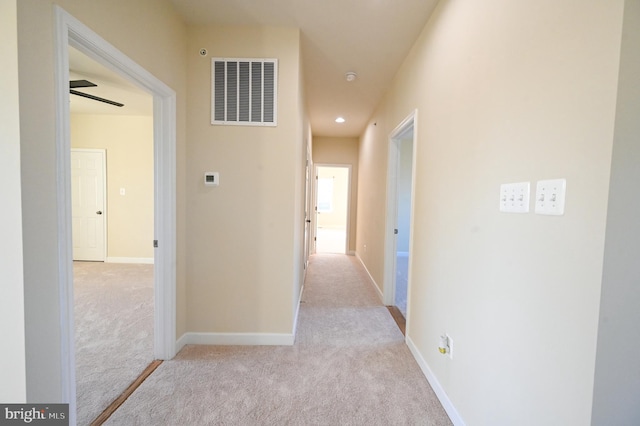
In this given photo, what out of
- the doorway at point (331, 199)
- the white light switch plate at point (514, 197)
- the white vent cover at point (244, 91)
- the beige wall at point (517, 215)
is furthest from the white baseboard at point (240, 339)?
the doorway at point (331, 199)

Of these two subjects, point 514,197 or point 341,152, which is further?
point 341,152

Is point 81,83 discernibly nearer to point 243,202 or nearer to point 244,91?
point 244,91

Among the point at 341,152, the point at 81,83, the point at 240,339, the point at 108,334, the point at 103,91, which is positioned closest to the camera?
the point at 240,339

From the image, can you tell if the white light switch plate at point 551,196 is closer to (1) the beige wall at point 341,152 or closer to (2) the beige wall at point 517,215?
(2) the beige wall at point 517,215

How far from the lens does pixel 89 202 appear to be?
4.91 metres

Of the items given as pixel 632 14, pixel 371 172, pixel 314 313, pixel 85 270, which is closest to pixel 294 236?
pixel 314 313

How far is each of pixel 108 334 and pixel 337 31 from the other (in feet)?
11.1

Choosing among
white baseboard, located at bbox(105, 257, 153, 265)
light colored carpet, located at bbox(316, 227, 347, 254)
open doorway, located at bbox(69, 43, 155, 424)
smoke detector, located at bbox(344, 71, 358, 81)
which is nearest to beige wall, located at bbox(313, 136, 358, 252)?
light colored carpet, located at bbox(316, 227, 347, 254)

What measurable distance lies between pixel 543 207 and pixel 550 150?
20 cm

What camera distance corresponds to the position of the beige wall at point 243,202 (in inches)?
88.3

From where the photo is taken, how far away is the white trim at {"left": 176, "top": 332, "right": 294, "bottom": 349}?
2.34 meters

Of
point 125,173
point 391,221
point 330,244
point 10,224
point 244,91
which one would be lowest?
point 330,244

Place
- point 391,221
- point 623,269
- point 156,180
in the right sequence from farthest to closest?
point 391,221, point 156,180, point 623,269

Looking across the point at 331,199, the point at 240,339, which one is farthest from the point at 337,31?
the point at 331,199
